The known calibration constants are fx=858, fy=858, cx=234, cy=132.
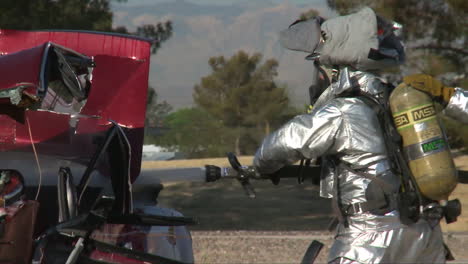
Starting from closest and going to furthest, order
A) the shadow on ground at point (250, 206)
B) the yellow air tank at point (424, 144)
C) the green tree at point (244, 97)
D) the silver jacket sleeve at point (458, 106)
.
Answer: the yellow air tank at point (424, 144) → the silver jacket sleeve at point (458, 106) → the shadow on ground at point (250, 206) → the green tree at point (244, 97)

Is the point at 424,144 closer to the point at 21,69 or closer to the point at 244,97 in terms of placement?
the point at 21,69

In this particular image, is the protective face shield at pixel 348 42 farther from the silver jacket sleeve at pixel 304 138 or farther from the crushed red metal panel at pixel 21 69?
the crushed red metal panel at pixel 21 69

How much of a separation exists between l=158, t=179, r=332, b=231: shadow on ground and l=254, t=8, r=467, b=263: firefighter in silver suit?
8101 mm

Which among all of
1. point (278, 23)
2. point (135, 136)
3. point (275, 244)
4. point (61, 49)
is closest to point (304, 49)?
point (135, 136)

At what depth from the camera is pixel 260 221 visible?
522 inches

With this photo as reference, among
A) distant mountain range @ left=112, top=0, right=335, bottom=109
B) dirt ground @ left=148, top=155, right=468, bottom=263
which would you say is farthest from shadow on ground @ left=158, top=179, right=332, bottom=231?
distant mountain range @ left=112, top=0, right=335, bottom=109

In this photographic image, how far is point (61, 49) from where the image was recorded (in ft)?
12.1

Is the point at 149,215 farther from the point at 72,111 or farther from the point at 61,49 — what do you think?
the point at 61,49

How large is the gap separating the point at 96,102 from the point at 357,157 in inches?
57.4

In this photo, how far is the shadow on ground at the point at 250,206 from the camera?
13039 millimetres

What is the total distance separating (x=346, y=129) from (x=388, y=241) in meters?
0.54

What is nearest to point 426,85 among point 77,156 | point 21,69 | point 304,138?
point 304,138

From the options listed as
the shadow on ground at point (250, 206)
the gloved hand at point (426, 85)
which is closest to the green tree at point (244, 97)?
the shadow on ground at point (250, 206)

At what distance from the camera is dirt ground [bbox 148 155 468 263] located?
8.85m
